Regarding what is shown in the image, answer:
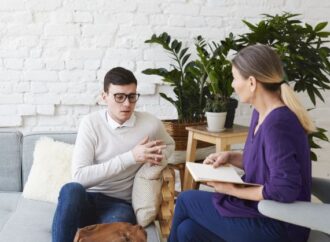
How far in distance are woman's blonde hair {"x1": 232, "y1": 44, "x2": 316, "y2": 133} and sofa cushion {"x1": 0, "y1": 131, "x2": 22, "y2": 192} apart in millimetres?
1487

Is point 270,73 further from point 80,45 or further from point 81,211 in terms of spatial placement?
point 80,45

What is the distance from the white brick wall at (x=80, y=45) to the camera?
2641 millimetres

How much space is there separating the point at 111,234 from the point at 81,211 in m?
0.39

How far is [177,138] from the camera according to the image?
253cm

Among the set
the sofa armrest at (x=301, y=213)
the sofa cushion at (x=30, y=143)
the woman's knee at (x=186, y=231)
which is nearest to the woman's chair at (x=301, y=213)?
the sofa armrest at (x=301, y=213)

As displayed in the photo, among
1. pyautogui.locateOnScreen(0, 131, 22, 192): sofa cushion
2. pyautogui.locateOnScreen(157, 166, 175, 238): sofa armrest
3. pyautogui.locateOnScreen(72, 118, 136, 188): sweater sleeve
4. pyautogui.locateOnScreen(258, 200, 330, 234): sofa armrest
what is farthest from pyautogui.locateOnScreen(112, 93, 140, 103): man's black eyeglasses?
pyautogui.locateOnScreen(258, 200, 330, 234): sofa armrest

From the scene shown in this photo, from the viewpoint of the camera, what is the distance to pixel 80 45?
2.70m

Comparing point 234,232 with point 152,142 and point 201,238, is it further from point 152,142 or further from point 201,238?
point 152,142

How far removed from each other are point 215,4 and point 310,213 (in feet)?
6.25

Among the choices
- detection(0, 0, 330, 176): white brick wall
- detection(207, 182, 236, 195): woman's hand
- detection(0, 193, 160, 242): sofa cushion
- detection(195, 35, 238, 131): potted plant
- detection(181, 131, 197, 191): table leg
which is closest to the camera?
detection(207, 182, 236, 195): woman's hand

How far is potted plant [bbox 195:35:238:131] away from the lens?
90.6 inches

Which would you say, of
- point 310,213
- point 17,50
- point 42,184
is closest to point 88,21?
point 17,50

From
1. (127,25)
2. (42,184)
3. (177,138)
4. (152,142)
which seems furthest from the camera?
(127,25)

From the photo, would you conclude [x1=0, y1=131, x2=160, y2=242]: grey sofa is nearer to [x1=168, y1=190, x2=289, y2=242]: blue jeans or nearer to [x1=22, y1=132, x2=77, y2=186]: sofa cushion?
[x1=22, y1=132, x2=77, y2=186]: sofa cushion
